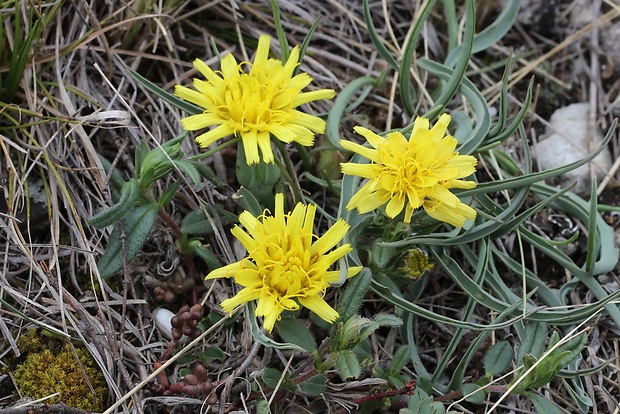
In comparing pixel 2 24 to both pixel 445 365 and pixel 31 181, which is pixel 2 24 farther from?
pixel 445 365

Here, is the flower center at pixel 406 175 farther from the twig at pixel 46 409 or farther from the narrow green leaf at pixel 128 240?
the twig at pixel 46 409

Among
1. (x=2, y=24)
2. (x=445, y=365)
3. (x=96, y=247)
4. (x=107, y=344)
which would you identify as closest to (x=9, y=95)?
(x=2, y=24)

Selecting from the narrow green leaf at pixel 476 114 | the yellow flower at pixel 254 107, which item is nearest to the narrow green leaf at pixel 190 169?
the yellow flower at pixel 254 107

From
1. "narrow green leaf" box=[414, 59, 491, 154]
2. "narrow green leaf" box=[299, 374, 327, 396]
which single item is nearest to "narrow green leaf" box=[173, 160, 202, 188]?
"narrow green leaf" box=[299, 374, 327, 396]

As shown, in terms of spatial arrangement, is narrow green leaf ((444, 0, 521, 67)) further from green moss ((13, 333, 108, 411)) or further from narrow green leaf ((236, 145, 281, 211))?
green moss ((13, 333, 108, 411))

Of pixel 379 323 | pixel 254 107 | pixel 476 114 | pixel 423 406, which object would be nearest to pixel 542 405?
pixel 423 406

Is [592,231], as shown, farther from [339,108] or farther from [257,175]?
[257,175]
